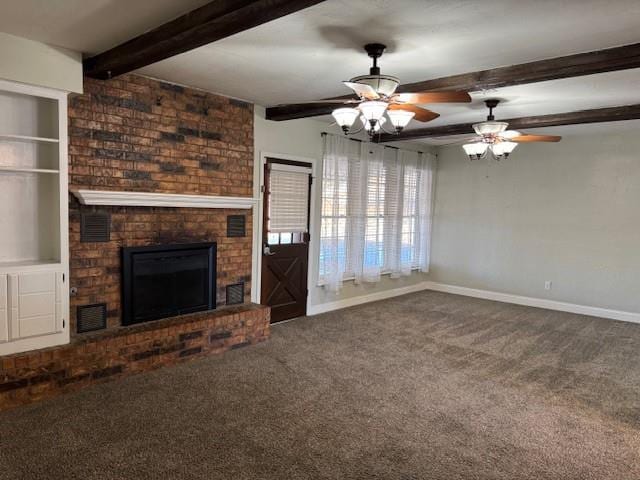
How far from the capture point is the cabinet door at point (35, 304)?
327cm

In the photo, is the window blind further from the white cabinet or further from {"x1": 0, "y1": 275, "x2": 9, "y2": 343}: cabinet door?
{"x1": 0, "y1": 275, "x2": 9, "y2": 343}: cabinet door

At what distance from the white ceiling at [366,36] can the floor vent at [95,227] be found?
52.9 inches

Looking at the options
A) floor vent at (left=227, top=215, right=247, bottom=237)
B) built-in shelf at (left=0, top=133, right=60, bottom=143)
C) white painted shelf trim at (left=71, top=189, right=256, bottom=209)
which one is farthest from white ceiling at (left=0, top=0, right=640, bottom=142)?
floor vent at (left=227, top=215, right=247, bottom=237)

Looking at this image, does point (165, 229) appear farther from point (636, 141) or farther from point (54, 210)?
point (636, 141)

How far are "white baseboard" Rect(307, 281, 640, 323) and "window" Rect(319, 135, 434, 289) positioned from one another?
0.33m

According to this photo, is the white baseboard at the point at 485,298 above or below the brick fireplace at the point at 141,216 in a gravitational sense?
below

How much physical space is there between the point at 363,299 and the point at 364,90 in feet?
14.7

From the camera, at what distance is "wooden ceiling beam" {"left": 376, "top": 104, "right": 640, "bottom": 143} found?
4578 millimetres

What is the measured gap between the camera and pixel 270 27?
2.74 m

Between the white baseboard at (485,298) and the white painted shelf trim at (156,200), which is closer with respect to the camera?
the white painted shelf trim at (156,200)

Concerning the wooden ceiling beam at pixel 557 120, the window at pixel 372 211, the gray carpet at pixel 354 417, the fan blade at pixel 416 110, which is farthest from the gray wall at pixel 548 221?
the fan blade at pixel 416 110

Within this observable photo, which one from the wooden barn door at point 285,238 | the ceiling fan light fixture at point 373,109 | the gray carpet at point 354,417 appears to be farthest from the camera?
the wooden barn door at point 285,238

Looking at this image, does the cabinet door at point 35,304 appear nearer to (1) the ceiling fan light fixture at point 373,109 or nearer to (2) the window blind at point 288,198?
(2) the window blind at point 288,198

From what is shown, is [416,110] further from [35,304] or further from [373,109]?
[35,304]
